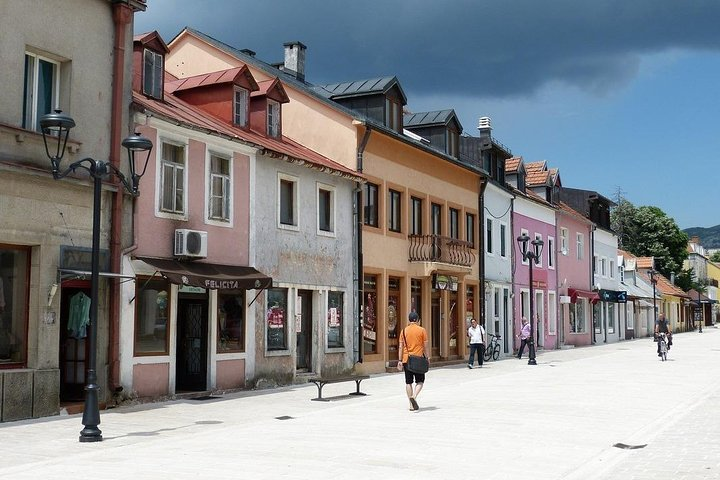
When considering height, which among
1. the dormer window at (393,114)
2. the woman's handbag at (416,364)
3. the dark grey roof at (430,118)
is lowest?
the woman's handbag at (416,364)

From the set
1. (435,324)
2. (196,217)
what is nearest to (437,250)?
(435,324)

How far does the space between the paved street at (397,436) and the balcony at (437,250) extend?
7542 millimetres

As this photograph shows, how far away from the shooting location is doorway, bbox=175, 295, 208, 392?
18.6m

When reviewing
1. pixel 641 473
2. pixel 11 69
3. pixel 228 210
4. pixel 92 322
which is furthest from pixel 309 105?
pixel 641 473

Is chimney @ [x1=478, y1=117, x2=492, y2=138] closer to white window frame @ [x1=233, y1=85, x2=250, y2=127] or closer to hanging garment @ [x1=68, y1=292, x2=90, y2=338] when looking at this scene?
white window frame @ [x1=233, y1=85, x2=250, y2=127]

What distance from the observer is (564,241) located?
43938 millimetres

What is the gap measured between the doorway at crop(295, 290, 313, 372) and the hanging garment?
690 cm

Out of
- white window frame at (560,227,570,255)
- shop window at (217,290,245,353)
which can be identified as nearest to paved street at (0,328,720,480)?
shop window at (217,290,245,353)

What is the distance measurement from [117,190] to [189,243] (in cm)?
214

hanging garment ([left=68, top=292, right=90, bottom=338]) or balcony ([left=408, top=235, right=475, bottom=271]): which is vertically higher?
balcony ([left=408, top=235, right=475, bottom=271])

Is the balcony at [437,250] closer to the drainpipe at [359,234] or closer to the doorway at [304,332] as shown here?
the drainpipe at [359,234]

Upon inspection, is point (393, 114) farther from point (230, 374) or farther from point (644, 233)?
point (644, 233)

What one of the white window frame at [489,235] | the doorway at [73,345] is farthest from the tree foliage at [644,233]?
the doorway at [73,345]

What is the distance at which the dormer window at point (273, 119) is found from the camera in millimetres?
22875
